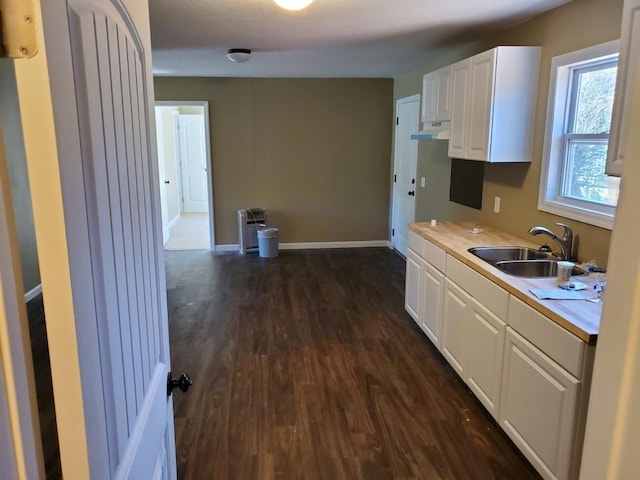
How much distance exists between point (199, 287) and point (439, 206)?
2.70 metres

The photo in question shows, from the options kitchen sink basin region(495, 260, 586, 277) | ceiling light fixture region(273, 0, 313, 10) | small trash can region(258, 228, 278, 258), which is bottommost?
small trash can region(258, 228, 278, 258)

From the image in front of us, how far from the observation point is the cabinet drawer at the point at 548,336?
185cm

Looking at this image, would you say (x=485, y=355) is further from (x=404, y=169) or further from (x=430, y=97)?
(x=404, y=169)

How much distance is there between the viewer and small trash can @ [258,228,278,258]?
615 centimetres

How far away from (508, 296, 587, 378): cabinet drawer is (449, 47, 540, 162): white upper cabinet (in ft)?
4.40

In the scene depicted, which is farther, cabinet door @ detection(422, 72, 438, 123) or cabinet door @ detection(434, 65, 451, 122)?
cabinet door @ detection(422, 72, 438, 123)

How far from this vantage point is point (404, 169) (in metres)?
6.14

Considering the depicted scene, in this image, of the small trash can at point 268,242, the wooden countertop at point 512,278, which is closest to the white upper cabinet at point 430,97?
the wooden countertop at point 512,278

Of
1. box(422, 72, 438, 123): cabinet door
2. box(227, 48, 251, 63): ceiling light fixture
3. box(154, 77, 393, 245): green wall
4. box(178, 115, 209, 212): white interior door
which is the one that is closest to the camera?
box(422, 72, 438, 123): cabinet door

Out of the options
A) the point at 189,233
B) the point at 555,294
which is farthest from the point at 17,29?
the point at 189,233

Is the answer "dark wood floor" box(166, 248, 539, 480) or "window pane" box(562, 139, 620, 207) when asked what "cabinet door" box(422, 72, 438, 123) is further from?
"dark wood floor" box(166, 248, 539, 480)

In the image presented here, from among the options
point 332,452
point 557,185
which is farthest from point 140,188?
point 557,185

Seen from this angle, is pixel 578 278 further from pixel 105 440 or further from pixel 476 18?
pixel 105 440

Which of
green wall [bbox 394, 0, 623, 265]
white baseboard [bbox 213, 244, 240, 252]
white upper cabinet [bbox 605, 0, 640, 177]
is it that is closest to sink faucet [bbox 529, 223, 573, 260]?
green wall [bbox 394, 0, 623, 265]
